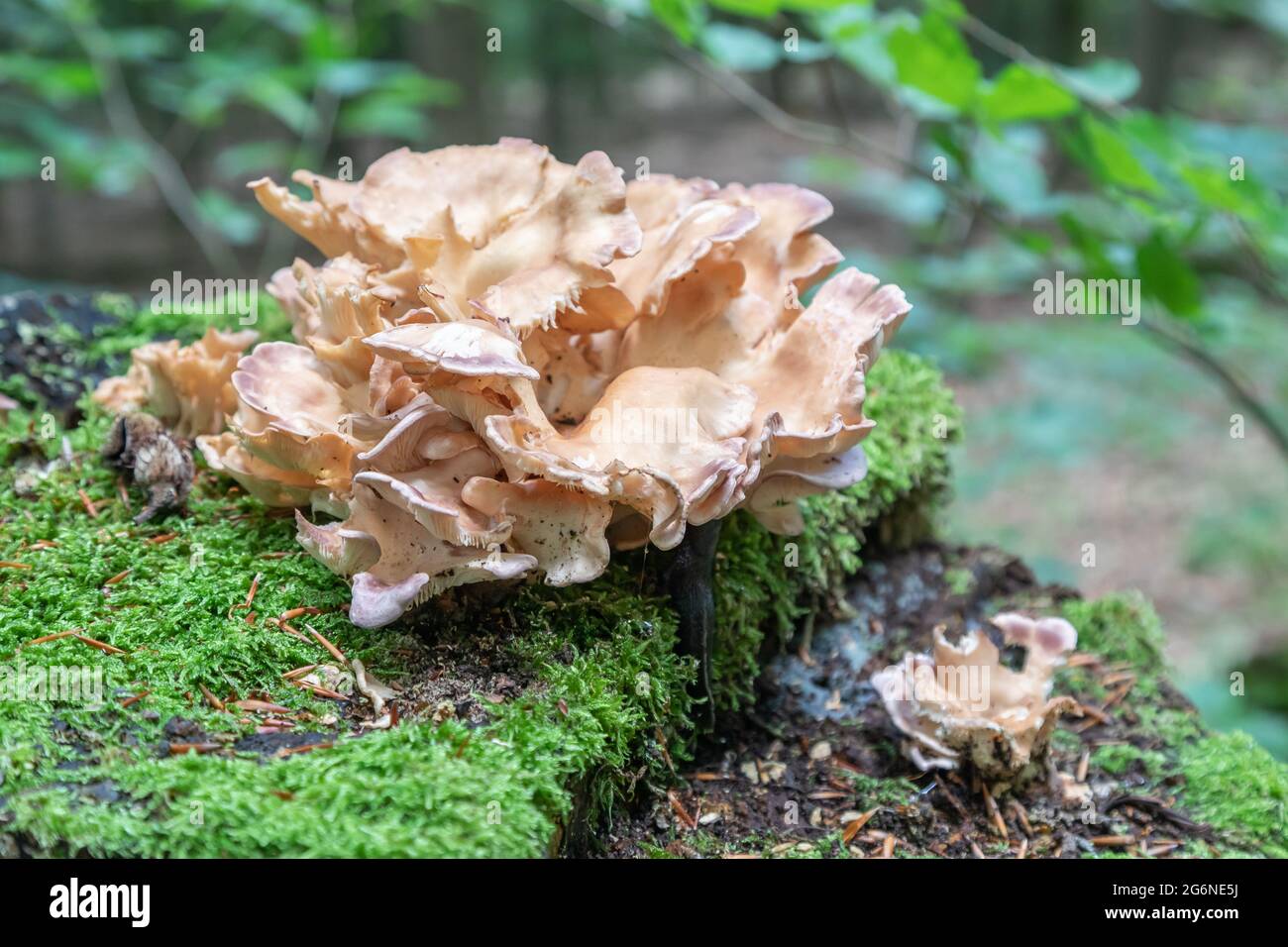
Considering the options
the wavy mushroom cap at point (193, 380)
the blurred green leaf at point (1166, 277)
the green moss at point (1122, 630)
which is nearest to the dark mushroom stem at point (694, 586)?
the wavy mushroom cap at point (193, 380)

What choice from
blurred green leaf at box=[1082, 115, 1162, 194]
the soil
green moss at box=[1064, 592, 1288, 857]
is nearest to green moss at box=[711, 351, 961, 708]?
the soil

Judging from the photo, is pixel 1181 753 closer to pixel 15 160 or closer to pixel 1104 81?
pixel 1104 81

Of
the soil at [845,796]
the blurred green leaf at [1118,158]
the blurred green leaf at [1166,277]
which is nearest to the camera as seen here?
the soil at [845,796]

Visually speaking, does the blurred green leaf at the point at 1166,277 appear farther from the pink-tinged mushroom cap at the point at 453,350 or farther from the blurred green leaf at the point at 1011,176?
the pink-tinged mushroom cap at the point at 453,350

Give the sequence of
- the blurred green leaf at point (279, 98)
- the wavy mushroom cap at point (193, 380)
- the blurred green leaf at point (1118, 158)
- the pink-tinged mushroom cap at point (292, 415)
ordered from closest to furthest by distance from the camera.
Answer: the pink-tinged mushroom cap at point (292, 415)
the wavy mushroom cap at point (193, 380)
the blurred green leaf at point (1118, 158)
the blurred green leaf at point (279, 98)
